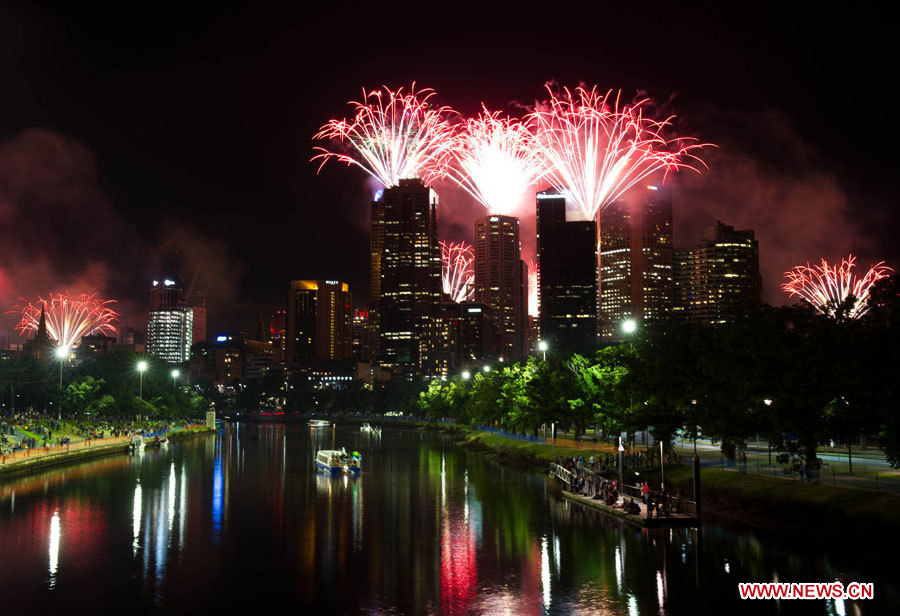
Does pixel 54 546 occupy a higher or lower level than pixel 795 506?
lower

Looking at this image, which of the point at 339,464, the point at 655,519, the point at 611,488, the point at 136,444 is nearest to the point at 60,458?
the point at 136,444

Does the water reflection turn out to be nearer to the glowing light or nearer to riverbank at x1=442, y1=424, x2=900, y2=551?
the glowing light

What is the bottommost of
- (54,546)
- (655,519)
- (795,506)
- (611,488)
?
(54,546)

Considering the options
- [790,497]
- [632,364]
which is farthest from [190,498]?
[790,497]

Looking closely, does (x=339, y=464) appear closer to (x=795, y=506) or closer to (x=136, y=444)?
(x=136, y=444)

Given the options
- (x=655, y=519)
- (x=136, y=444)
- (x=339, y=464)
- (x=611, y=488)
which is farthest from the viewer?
(x=136, y=444)

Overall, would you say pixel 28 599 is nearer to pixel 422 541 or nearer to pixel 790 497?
pixel 422 541

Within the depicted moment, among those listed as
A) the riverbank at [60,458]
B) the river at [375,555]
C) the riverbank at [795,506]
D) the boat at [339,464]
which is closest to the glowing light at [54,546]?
the river at [375,555]
